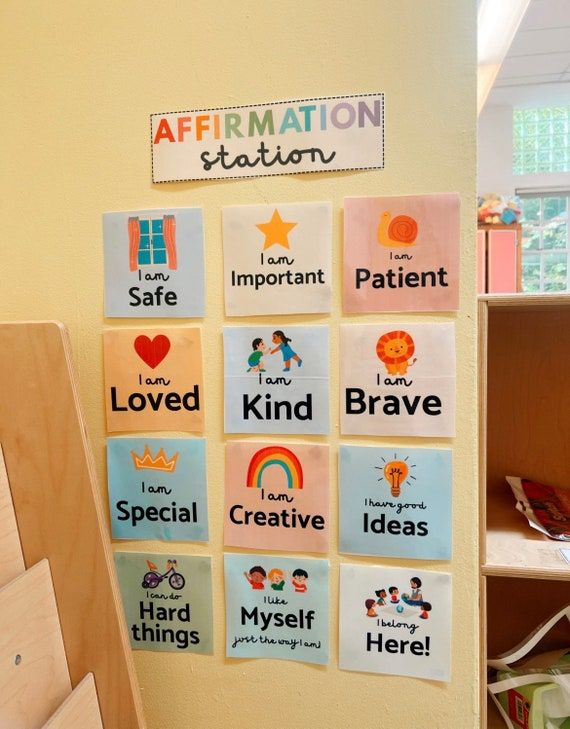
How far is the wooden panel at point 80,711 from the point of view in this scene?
0.68 meters

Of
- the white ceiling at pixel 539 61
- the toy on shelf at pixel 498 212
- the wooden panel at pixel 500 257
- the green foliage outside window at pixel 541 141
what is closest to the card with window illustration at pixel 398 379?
the wooden panel at pixel 500 257

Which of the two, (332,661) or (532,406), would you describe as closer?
(332,661)

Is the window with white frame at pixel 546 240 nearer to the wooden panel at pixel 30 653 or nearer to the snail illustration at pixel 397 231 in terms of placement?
the snail illustration at pixel 397 231

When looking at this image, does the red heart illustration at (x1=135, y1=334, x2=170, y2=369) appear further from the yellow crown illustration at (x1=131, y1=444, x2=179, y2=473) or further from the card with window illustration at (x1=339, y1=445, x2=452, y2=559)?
the card with window illustration at (x1=339, y1=445, x2=452, y2=559)

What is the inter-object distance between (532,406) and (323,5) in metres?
0.91

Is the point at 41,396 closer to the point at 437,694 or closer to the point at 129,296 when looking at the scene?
the point at 129,296

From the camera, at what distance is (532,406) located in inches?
43.5

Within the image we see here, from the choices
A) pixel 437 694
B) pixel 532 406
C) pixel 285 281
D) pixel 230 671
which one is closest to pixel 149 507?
pixel 230 671

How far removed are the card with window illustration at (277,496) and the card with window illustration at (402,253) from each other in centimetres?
28

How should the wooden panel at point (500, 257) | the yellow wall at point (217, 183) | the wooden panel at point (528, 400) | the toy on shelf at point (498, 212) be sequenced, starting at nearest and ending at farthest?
the yellow wall at point (217, 183), the wooden panel at point (528, 400), the wooden panel at point (500, 257), the toy on shelf at point (498, 212)

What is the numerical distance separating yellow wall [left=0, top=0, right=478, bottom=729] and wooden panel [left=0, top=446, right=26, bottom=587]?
0.18m

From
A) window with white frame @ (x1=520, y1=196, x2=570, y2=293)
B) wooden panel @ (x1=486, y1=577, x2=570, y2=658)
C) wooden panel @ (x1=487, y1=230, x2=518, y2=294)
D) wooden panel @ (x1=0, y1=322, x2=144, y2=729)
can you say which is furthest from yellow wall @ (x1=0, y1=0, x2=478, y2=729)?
window with white frame @ (x1=520, y1=196, x2=570, y2=293)

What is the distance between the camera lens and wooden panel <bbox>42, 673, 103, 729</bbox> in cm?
68

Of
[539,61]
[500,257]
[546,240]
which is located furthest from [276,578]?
[546,240]
